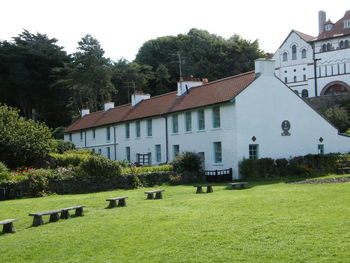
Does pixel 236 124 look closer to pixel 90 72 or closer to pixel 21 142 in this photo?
pixel 21 142

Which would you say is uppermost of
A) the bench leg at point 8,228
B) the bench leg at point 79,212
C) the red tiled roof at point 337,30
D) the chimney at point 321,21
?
the chimney at point 321,21

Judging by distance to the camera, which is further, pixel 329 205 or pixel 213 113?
pixel 213 113

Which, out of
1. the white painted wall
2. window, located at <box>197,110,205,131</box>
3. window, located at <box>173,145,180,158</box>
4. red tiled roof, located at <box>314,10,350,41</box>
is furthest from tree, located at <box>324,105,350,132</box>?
window, located at <box>197,110,205,131</box>

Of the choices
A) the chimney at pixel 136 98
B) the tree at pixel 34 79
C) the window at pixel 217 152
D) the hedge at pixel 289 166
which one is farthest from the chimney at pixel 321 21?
the window at pixel 217 152

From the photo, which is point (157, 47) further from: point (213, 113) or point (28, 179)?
point (28, 179)

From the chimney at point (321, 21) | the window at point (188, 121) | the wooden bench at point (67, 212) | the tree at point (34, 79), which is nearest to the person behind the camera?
the wooden bench at point (67, 212)

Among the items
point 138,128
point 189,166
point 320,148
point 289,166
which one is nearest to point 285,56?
point 138,128

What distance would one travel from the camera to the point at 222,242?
9.73 metres

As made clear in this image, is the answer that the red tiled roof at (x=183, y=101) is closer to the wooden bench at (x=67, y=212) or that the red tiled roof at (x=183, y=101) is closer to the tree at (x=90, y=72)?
the tree at (x=90, y=72)

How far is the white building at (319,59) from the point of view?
71562mm

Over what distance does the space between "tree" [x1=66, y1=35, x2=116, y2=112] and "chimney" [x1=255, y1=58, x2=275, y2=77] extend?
3386 centimetres

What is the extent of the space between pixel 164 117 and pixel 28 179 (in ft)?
→ 48.8

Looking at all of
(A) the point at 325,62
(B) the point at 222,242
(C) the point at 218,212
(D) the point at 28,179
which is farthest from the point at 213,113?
(A) the point at 325,62

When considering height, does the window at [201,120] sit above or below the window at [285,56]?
below
